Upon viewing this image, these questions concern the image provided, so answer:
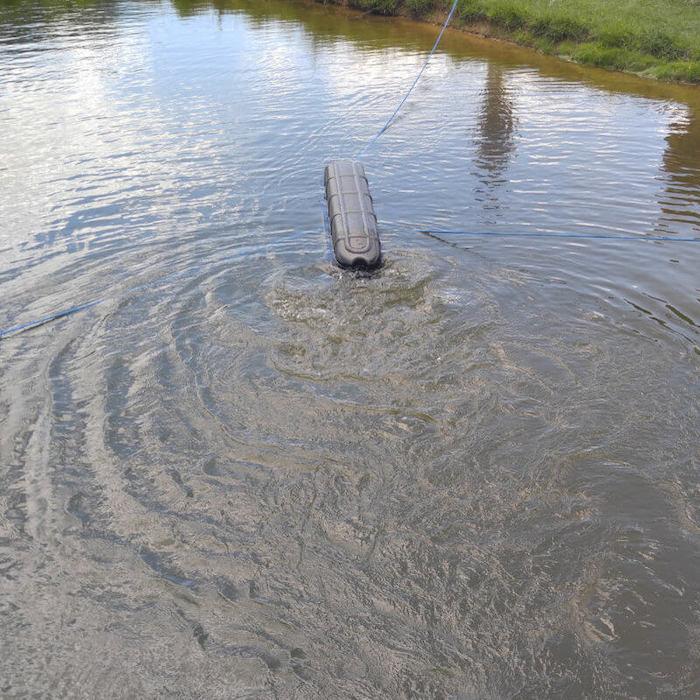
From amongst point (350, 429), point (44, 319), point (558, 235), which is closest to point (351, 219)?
point (558, 235)

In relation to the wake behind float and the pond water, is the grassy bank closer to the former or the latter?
the pond water

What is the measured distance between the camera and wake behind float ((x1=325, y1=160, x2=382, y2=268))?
431 inches

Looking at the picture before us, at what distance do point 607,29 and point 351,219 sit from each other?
18167 millimetres

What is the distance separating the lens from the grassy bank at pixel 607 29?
900 inches

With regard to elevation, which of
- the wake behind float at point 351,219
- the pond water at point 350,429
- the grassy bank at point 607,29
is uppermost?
the grassy bank at point 607,29

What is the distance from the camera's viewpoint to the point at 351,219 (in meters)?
11.5

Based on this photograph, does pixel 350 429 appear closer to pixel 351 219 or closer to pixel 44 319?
pixel 351 219

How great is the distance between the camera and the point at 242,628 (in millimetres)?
5902

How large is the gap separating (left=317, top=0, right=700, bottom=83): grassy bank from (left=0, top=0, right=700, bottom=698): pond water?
8075 mm

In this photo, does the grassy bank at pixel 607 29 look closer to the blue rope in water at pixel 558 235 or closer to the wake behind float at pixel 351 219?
the blue rope in water at pixel 558 235

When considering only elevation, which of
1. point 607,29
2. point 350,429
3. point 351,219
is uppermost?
point 607,29

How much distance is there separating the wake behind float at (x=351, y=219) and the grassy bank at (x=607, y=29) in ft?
48.2

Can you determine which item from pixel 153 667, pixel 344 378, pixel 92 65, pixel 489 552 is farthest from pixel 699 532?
pixel 92 65

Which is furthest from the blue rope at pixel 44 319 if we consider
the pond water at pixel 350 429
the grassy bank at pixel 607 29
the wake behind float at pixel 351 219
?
the grassy bank at pixel 607 29
